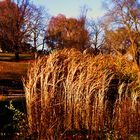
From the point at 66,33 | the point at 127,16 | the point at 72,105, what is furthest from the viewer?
the point at 66,33

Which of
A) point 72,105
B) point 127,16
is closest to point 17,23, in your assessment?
point 127,16

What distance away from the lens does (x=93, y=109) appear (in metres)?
10.8

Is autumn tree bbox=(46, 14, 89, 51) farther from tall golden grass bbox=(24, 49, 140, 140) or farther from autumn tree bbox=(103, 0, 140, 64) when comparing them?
tall golden grass bbox=(24, 49, 140, 140)

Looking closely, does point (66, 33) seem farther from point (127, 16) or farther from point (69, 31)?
point (127, 16)

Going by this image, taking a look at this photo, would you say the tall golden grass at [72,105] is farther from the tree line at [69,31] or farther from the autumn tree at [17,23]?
the autumn tree at [17,23]

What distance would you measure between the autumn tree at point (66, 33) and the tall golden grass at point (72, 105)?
4322 centimetres

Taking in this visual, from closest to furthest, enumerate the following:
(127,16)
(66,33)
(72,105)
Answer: (72,105)
(127,16)
(66,33)

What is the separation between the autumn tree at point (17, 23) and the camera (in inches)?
1928

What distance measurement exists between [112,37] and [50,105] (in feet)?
101

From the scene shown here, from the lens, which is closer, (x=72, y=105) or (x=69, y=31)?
(x=72, y=105)

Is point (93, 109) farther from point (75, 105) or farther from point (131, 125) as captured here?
point (131, 125)

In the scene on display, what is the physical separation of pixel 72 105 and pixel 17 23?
40.3 m

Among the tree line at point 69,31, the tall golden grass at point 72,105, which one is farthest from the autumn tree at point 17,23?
the tall golden grass at point 72,105

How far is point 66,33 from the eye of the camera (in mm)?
66188
